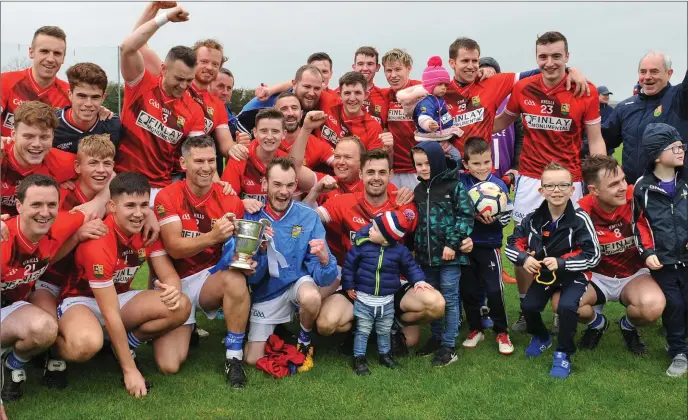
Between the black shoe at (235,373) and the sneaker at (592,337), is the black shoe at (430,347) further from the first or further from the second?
the black shoe at (235,373)

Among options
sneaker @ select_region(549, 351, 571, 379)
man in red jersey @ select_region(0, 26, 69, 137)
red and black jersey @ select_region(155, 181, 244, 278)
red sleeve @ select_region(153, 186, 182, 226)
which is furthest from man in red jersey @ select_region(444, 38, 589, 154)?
man in red jersey @ select_region(0, 26, 69, 137)

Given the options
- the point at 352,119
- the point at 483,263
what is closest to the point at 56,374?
the point at 483,263

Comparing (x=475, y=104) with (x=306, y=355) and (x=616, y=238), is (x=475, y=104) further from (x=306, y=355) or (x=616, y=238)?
(x=306, y=355)

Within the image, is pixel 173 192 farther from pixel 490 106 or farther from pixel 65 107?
pixel 490 106

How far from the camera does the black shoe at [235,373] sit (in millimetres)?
4434

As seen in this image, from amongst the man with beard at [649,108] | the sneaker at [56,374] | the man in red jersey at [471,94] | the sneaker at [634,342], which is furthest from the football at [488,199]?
the sneaker at [56,374]

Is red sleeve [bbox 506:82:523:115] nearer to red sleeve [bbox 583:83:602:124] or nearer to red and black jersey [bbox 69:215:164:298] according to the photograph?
red sleeve [bbox 583:83:602:124]

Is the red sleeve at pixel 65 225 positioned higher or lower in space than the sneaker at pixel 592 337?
higher

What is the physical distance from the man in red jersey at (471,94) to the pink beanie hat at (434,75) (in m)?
0.26

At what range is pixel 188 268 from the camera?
500cm

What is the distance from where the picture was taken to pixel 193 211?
4918 mm

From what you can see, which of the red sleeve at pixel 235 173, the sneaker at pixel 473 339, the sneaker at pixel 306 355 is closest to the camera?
the sneaker at pixel 306 355

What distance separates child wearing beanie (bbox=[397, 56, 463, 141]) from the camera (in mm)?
Answer: 5551

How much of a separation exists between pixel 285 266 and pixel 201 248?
691 mm
